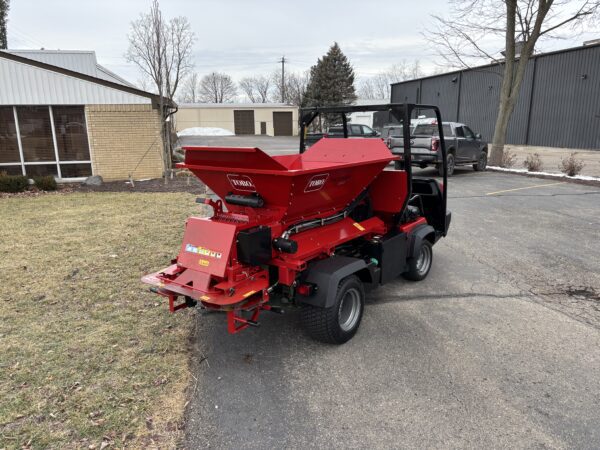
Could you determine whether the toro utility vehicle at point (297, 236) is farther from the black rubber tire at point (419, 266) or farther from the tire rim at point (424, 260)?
the tire rim at point (424, 260)

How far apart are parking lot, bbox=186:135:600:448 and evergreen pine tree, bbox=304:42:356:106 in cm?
4393

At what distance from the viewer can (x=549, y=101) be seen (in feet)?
83.0

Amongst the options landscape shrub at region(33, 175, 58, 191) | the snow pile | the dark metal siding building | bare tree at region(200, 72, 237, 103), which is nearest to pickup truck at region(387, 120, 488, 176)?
the dark metal siding building

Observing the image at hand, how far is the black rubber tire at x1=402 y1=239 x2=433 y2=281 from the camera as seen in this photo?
5.31 meters

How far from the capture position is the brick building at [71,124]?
1297cm

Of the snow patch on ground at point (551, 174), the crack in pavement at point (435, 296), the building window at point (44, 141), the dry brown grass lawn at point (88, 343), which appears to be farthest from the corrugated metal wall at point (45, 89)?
the snow patch on ground at point (551, 174)

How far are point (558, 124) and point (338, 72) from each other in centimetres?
2706

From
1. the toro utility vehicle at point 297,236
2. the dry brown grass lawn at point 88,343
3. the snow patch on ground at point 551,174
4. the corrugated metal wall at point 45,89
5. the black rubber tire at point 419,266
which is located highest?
the corrugated metal wall at point 45,89

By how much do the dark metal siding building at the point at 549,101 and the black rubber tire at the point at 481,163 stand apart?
632 centimetres

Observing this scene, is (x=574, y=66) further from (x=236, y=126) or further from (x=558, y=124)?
(x=236, y=126)

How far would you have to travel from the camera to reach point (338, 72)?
47.5 m

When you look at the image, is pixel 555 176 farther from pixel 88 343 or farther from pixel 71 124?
pixel 71 124

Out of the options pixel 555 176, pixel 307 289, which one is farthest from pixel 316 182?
pixel 555 176

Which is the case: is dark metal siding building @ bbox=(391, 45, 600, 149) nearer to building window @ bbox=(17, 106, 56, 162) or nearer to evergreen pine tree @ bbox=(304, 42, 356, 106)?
evergreen pine tree @ bbox=(304, 42, 356, 106)
